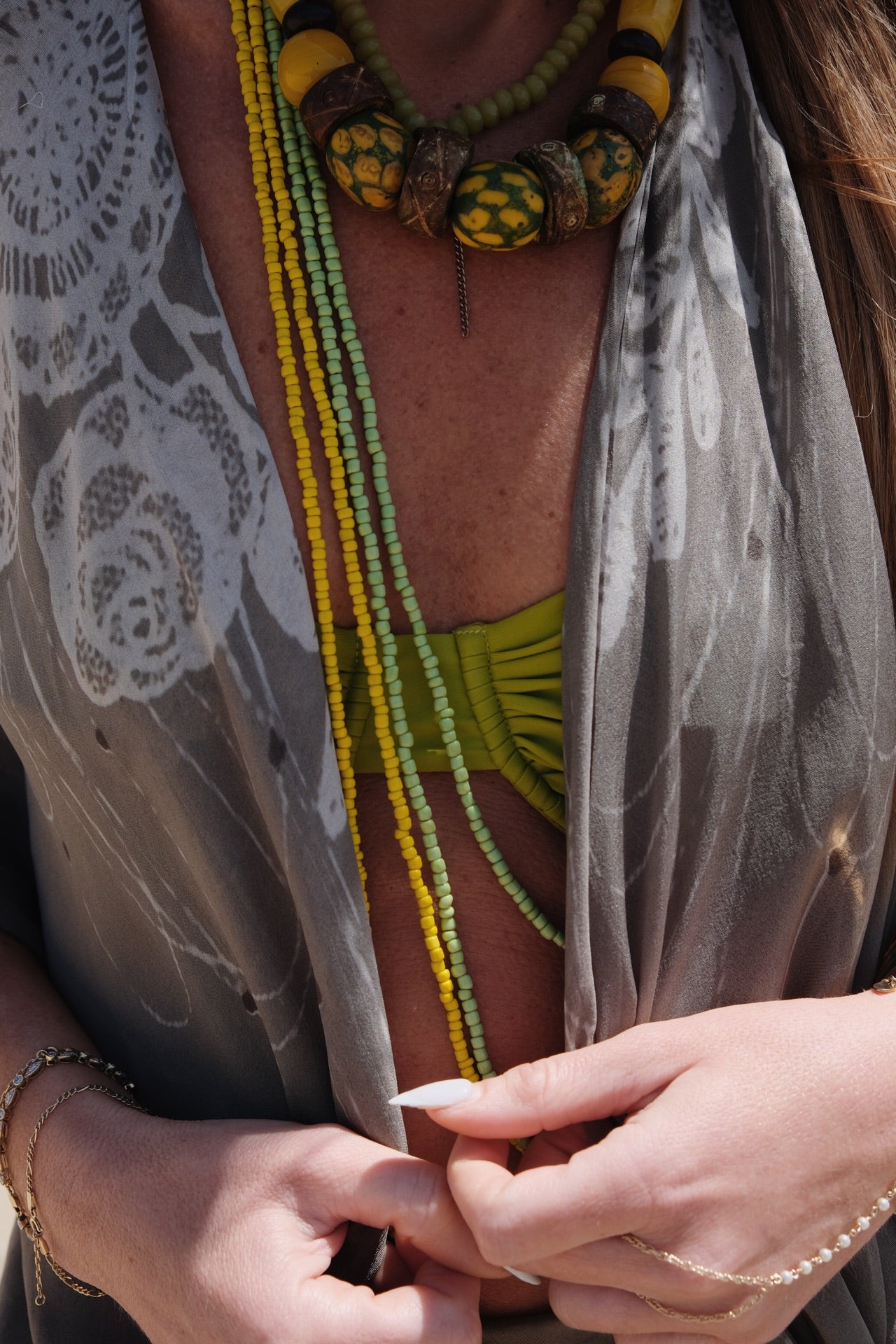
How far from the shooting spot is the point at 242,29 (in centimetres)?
91

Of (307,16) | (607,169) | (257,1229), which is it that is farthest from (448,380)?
(257,1229)

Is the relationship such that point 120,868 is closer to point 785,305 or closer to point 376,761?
point 376,761

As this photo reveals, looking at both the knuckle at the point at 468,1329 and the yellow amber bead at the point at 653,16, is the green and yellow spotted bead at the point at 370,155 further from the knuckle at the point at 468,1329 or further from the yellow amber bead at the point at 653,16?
the knuckle at the point at 468,1329

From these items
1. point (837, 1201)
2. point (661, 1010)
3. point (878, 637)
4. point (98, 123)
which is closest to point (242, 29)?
point (98, 123)

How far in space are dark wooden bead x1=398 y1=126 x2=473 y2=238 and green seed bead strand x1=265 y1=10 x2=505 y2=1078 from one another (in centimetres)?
7

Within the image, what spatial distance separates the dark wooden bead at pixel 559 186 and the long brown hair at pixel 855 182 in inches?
8.1

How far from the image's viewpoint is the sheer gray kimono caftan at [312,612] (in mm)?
836

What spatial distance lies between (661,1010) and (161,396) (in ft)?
2.09

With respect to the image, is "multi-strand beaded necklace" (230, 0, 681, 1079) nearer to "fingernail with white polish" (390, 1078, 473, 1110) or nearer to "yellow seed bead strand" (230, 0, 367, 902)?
"yellow seed bead strand" (230, 0, 367, 902)

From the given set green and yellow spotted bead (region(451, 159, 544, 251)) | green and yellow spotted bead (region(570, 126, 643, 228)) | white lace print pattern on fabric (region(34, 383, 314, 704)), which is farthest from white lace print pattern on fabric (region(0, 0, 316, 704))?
green and yellow spotted bead (region(570, 126, 643, 228))

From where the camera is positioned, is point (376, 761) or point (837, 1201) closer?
point (837, 1201)

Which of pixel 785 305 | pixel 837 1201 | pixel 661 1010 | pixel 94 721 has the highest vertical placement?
pixel 785 305

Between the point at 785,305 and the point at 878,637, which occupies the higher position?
the point at 785,305

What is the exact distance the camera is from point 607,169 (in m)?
0.87
